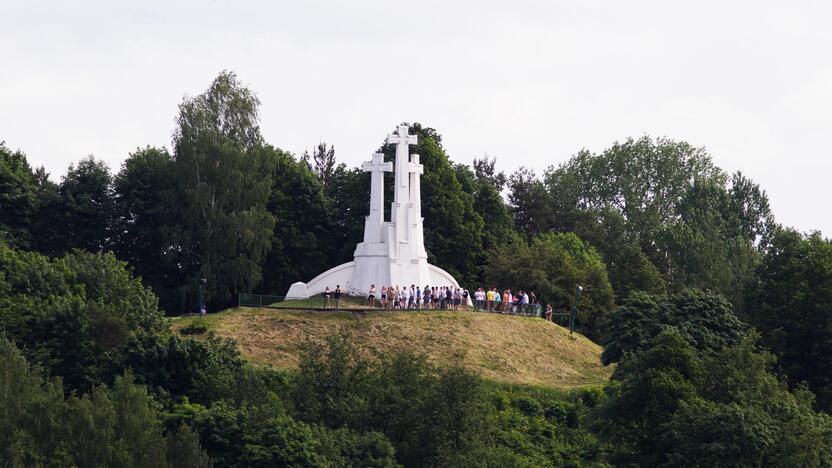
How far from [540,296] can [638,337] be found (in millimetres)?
15954

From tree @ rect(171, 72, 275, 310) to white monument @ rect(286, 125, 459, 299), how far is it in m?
5.81

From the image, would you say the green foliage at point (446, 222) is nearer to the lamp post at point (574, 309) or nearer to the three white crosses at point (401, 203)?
the lamp post at point (574, 309)

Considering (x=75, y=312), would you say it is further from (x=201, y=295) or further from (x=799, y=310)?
(x=799, y=310)

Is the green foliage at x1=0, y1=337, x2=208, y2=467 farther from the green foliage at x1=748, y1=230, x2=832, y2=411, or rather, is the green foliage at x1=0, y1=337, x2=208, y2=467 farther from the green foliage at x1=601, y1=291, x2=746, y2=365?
the green foliage at x1=748, y1=230, x2=832, y2=411

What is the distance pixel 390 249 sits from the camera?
242ft

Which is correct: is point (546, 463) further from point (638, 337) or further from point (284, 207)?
point (284, 207)

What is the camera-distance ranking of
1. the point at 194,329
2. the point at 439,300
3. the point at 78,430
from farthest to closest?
the point at 439,300 < the point at 194,329 < the point at 78,430

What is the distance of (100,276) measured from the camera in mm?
64438

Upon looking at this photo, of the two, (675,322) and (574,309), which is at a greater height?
(574,309)

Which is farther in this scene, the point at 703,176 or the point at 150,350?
the point at 703,176

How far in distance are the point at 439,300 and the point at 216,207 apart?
45.0 feet

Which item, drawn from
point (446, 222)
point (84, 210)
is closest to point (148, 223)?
point (84, 210)

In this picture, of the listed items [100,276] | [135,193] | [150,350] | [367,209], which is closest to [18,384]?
[150,350]

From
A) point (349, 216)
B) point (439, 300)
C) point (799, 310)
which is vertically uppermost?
point (349, 216)
